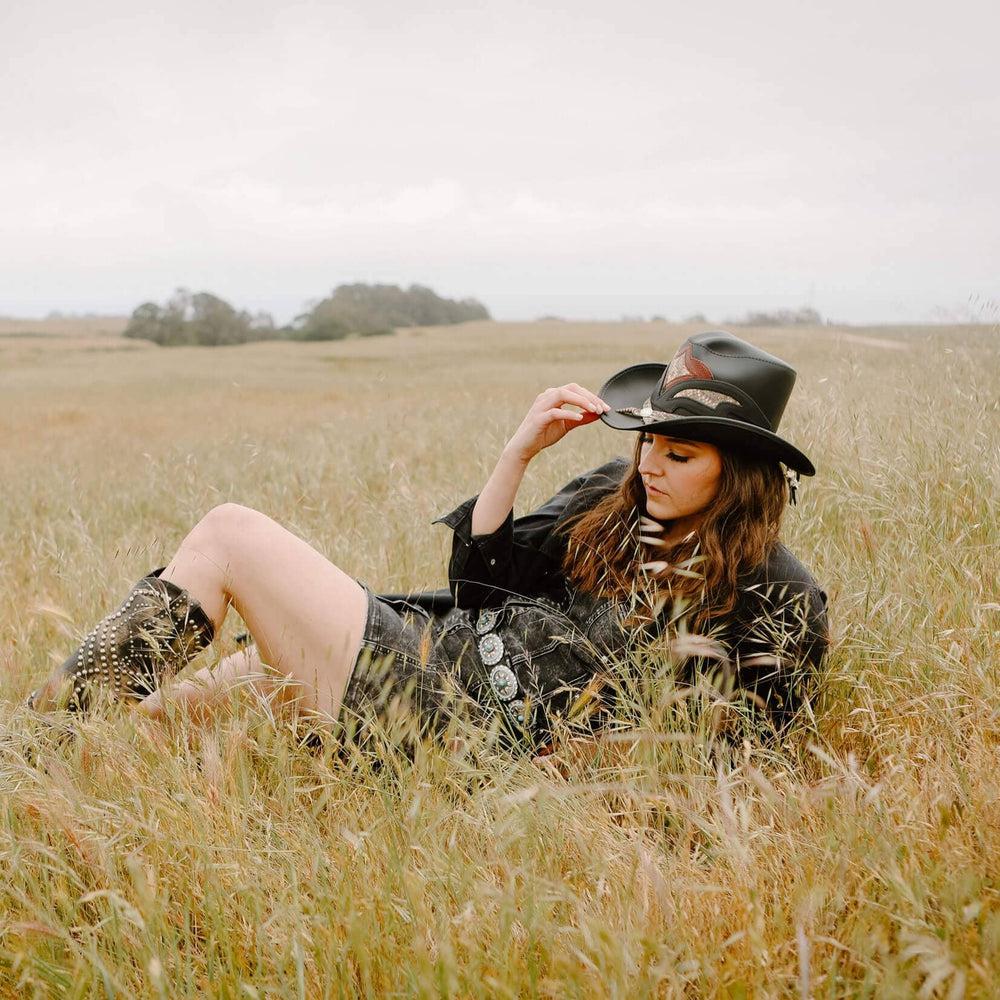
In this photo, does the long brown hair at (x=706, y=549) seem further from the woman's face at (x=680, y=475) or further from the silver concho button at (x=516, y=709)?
the silver concho button at (x=516, y=709)

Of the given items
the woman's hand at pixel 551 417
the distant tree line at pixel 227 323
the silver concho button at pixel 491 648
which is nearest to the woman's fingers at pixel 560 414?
the woman's hand at pixel 551 417

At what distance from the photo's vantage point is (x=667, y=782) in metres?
1.86

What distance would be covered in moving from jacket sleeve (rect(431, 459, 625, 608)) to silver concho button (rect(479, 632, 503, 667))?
0.52 feet

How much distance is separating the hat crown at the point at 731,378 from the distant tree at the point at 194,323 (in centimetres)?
4252

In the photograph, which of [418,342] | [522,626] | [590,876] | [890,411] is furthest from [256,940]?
[418,342]

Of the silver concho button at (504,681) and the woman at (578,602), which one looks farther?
the silver concho button at (504,681)

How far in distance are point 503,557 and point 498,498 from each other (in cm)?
19

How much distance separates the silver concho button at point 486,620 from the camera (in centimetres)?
250

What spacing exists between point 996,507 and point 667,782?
5.68 ft

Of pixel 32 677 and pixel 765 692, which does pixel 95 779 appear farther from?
pixel 765 692

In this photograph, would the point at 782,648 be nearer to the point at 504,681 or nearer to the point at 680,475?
the point at 680,475

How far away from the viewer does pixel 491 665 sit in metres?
2.39

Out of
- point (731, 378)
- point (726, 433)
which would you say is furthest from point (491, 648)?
point (731, 378)

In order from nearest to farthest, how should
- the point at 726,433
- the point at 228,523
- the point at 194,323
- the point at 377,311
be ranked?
the point at 726,433 → the point at 228,523 → the point at 194,323 → the point at 377,311
